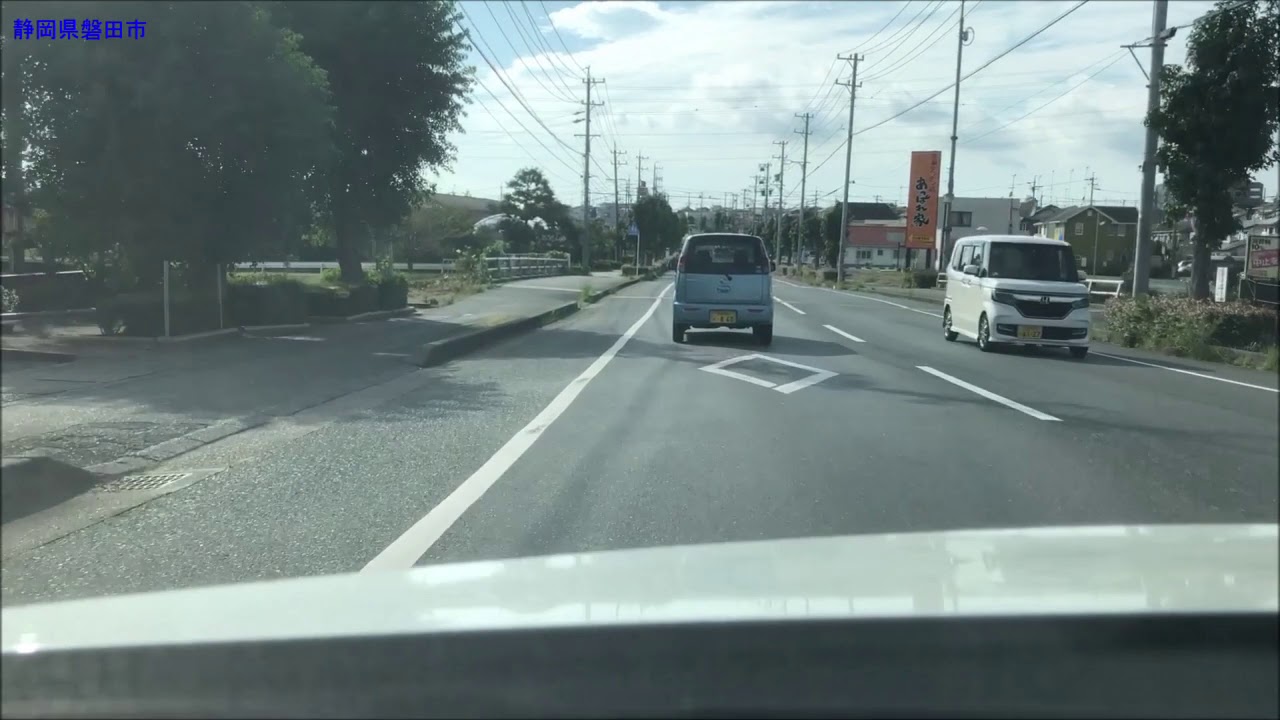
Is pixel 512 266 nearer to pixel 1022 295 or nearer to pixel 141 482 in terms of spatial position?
pixel 1022 295

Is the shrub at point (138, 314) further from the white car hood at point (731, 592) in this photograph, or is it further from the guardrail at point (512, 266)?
the guardrail at point (512, 266)

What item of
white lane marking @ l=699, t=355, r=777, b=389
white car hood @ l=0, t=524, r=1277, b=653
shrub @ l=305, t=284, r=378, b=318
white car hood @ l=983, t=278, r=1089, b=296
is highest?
white car hood @ l=983, t=278, r=1089, b=296

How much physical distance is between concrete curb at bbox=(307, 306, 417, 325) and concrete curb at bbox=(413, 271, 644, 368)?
11.4 ft

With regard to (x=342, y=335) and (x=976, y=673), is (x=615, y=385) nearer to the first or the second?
(x=342, y=335)

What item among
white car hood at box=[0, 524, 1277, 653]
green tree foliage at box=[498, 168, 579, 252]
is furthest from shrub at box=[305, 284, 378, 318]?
green tree foliage at box=[498, 168, 579, 252]

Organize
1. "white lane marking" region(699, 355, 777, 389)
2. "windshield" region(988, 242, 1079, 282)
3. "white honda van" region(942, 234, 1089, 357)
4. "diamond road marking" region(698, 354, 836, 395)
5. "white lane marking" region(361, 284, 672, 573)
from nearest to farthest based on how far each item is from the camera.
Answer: "white lane marking" region(361, 284, 672, 573), "diamond road marking" region(698, 354, 836, 395), "white lane marking" region(699, 355, 777, 389), "white honda van" region(942, 234, 1089, 357), "windshield" region(988, 242, 1079, 282)

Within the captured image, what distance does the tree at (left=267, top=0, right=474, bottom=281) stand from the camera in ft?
74.2

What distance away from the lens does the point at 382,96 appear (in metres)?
24.1

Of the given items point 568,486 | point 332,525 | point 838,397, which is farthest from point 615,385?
point 332,525

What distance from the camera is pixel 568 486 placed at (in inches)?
260

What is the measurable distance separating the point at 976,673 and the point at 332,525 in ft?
14.6

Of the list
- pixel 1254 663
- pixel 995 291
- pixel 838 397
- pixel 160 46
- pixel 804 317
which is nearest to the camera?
pixel 1254 663

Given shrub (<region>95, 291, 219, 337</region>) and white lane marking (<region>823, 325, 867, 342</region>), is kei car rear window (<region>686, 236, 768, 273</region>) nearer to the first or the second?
white lane marking (<region>823, 325, 867, 342</region>)

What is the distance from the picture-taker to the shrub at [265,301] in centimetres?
1748
